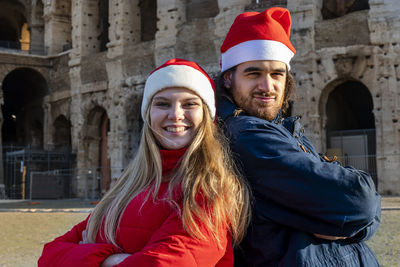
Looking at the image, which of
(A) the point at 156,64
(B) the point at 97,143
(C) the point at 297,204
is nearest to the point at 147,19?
(A) the point at 156,64

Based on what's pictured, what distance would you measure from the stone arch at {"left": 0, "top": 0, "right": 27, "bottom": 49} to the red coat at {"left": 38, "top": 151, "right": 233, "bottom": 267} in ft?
76.3

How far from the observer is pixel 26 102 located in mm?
22094

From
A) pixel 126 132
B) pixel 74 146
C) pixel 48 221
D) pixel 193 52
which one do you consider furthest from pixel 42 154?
pixel 48 221

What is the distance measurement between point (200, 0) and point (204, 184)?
15.7 m

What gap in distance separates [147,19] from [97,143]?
220 inches

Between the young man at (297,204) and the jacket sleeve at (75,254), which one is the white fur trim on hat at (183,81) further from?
the jacket sleeve at (75,254)

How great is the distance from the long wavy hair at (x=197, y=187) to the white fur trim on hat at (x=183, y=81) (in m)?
0.06

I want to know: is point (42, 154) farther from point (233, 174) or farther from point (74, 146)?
point (233, 174)

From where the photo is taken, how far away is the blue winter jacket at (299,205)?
4.98 ft

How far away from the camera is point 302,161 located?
1561mm

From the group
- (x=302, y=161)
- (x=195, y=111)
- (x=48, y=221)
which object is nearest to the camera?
(x=302, y=161)

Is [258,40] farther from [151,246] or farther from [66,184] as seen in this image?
[66,184]

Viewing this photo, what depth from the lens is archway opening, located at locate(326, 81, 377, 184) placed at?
13.3 meters

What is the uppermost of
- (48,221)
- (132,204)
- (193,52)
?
(193,52)
